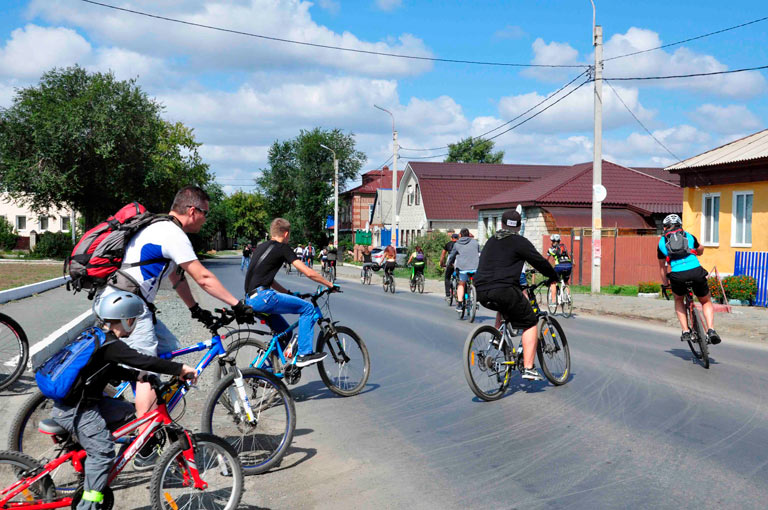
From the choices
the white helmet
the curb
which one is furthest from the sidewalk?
the curb

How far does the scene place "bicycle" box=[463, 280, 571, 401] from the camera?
7.14m

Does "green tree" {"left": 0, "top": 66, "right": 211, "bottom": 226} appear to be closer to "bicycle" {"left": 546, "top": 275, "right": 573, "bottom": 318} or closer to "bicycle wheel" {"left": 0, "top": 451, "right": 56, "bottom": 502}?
"bicycle" {"left": 546, "top": 275, "right": 573, "bottom": 318}

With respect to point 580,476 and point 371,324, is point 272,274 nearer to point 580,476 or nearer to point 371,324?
point 580,476

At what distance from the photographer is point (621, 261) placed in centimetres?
2738

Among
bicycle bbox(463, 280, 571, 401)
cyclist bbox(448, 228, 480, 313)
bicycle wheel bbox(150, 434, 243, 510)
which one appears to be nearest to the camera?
bicycle wheel bbox(150, 434, 243, 510)

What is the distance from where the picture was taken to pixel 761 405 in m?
7.05

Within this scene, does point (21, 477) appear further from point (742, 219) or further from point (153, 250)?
point (742, 219)

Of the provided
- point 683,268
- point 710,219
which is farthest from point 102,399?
point 710,219

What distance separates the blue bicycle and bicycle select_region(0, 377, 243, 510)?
7.06 ft

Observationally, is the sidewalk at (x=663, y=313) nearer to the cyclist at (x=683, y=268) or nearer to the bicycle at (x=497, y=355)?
the cyclist at (x=683, y=268)

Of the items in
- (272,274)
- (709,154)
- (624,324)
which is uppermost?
(709,154)

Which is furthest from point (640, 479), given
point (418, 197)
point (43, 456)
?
point (418, 197)

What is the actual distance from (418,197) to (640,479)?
1856 inches

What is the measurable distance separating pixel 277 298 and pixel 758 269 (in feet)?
48.9
